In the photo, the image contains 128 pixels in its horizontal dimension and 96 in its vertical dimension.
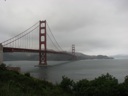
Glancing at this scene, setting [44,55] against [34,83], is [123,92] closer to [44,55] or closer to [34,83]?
[34,83]

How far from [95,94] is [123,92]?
151cm

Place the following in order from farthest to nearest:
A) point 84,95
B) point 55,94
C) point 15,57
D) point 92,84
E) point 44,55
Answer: point 15,57
point 44,55
point 92,84
point 84,95
point 55,94

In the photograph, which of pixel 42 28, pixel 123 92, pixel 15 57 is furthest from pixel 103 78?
pixel 15 57

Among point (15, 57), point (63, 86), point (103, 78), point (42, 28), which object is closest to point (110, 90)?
point (103, 78)

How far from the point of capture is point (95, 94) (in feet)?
35.0

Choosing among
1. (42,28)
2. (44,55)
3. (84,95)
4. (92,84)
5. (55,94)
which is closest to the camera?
(55,94)

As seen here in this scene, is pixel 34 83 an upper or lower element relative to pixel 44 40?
lower

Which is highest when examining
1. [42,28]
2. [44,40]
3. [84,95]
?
[42,28]

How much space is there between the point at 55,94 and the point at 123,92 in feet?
11.8

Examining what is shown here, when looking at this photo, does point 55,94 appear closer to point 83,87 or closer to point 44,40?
point 83,87

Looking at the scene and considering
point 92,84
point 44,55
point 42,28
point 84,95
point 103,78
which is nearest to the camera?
point 84,95

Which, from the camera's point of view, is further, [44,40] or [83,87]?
[44,40]

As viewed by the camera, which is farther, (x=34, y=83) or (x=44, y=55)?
(x=44, y=55)

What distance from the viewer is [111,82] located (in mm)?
11312
